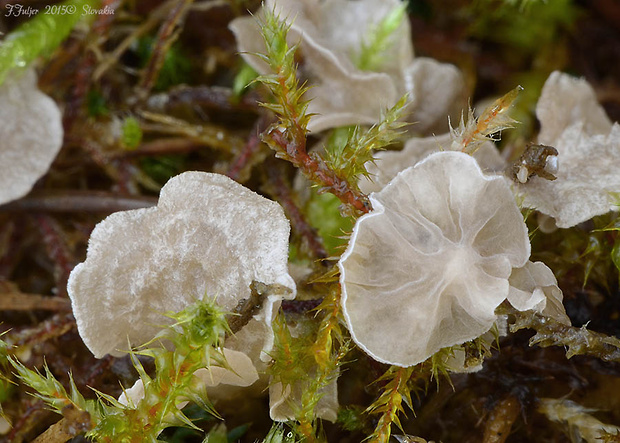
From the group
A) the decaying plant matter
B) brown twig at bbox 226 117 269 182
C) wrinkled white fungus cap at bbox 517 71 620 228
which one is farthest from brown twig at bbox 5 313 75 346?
wrinkled white fungus cap at bbox 517 71 620 228

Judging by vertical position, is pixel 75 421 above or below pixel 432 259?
below

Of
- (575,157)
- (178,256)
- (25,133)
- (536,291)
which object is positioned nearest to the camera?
(536,291)

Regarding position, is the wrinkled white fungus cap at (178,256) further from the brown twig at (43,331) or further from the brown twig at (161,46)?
the brown twig at (161,46)

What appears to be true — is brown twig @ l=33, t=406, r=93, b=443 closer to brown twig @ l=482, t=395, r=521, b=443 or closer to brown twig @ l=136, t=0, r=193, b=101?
brown twig @ l=482, t=395, r=521, b=443

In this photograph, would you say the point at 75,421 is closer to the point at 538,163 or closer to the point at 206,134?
the point at 206,134

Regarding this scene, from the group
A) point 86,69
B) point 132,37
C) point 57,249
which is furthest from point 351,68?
point 57,249

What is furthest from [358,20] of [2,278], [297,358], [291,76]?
[2,278]
